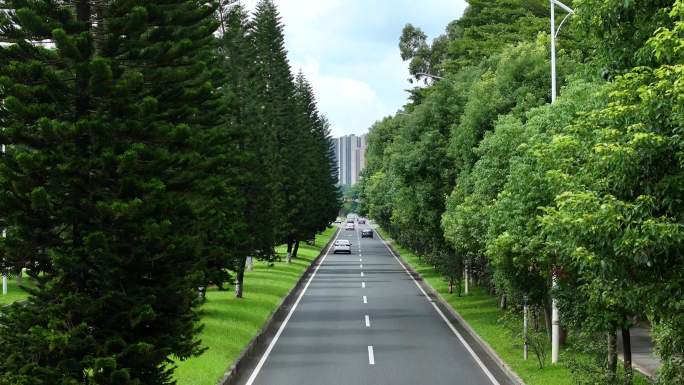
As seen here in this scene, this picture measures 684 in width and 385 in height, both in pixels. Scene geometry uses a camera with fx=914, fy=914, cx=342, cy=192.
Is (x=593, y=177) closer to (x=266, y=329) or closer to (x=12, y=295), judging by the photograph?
(x=266, y=329)

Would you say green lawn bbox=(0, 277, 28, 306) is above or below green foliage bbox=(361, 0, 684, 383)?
below

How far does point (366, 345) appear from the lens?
24750 millimetres

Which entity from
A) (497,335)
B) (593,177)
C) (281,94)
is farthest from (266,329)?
(281,94)

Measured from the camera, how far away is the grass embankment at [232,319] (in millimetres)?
19420

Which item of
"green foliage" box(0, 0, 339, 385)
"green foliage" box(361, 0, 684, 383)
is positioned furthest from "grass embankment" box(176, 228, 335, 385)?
"green foliage" box(361, 0, 684, 383)

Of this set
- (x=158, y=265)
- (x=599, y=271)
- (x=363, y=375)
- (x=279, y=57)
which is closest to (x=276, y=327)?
(x=363, y=375)

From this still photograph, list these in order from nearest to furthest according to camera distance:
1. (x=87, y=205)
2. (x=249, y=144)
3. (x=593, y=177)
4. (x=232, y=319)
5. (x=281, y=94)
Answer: (x=593, y=177)
(x=87, y=205)
(x=232, y=319)
(x=249, y=144)
(x=281, y=94)

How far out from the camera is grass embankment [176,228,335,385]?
63.7 ft

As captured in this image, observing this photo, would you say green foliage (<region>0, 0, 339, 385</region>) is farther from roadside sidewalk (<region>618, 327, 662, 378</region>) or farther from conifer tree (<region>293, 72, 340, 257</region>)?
→ conifer tree (<region>293, 72, 340, 257</region>)

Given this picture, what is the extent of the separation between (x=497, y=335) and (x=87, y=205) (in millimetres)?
13790

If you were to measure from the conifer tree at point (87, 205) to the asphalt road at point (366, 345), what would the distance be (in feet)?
11.5

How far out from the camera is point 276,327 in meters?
29.1

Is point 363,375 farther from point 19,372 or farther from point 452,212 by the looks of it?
point 452,212

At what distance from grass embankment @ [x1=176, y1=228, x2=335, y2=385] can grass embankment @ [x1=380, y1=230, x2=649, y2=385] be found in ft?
21.1
